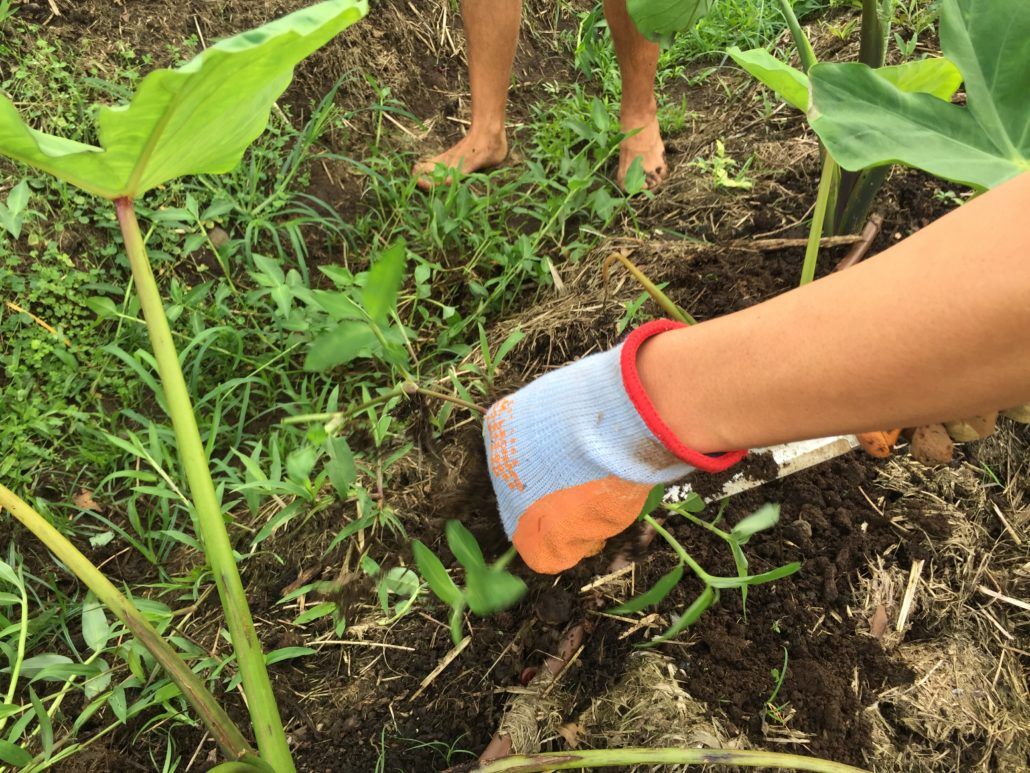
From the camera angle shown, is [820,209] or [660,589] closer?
[660,589]

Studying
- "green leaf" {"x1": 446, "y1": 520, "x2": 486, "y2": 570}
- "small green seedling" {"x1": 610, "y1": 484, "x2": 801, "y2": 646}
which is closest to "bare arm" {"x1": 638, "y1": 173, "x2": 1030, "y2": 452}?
"small green seedling" {"x1": 610, "y1": 484, "x2": 801, "y2": 646}

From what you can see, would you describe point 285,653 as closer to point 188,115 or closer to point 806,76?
point 188,115

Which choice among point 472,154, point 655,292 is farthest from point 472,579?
point 472,154

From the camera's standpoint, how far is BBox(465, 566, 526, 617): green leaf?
28.0 inches

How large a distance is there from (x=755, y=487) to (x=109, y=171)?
1.03m

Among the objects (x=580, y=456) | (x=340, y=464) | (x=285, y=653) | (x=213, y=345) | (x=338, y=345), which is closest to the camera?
(x=338, y=345)

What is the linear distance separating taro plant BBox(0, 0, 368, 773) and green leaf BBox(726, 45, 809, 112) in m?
0.56

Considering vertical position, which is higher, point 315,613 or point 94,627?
point 94,627

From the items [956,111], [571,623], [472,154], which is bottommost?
[571,623]

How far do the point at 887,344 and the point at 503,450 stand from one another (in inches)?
22.5

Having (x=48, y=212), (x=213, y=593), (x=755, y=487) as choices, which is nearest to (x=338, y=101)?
(x=48, y=212)

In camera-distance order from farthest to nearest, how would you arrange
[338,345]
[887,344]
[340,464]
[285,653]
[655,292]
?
[655,292] < [285,653] < [340,464] < [338,345] < [887,344]

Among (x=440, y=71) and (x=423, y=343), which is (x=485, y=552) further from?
(x=440, y=71)

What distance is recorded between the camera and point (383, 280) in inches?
27.6
